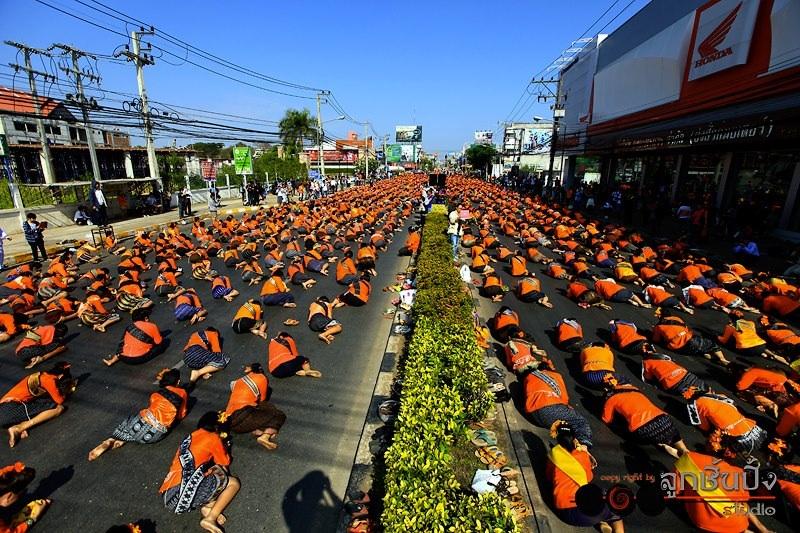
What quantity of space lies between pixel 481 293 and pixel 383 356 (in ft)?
14.6

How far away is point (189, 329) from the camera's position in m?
9.08

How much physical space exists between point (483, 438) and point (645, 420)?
211cm

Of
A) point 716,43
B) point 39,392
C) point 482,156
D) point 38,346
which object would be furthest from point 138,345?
point 482,156

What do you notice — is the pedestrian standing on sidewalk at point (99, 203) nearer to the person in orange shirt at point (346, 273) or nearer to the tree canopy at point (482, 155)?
the person in orange shirt at point (346, 273)

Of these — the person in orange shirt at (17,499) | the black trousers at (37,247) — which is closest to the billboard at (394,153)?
the black trousers at (37,247)

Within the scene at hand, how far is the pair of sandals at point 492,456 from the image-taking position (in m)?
4.90

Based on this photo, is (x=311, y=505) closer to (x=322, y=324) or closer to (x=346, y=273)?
(x=322, y=324)

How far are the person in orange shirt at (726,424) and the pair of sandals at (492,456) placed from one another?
2.74 meters

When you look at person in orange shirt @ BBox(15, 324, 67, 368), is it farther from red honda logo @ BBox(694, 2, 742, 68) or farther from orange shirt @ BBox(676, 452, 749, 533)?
red honda logo @ BBox(694, 2, 742, 68)

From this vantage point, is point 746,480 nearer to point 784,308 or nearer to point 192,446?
point 192,446

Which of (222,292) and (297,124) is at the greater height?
(297,124)

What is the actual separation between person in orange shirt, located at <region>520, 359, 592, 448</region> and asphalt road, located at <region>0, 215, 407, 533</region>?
8.19ft

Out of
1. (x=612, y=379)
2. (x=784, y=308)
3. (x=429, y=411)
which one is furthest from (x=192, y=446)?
(x=784, y=308)

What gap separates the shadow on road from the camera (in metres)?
4.24
